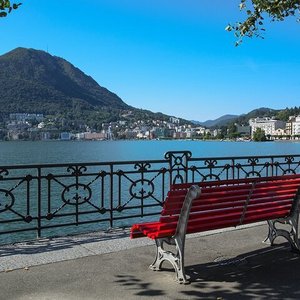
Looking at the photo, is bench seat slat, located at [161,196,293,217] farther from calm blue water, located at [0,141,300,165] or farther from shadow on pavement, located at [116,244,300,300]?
calm blue water, located at [0,141,300,165]

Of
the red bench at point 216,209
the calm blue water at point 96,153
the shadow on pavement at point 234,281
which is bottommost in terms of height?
the calm blue water at point 96,153

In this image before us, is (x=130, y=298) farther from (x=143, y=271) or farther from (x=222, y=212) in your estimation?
(x=222, y=212)

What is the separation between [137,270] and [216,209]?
1.11m

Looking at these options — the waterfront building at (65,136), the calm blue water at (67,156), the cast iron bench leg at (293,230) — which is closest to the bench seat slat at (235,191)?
the cast iron bench leg at (293,230)

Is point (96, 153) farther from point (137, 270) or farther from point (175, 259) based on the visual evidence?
point (175, 259)

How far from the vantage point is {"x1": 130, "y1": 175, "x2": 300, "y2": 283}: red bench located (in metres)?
4.70

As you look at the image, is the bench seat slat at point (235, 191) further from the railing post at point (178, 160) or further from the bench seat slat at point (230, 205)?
the railing post at point (178, 160)

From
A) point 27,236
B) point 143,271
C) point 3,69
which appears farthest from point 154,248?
point 3,69

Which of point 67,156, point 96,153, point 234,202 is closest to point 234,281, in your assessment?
point 234,202

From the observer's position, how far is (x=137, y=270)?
5035mm

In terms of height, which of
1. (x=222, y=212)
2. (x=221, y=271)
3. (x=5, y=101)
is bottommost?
(x=221, y=271)

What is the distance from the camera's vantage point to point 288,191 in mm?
5832

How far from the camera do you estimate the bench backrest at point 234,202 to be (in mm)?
4758

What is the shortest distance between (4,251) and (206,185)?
277cm
